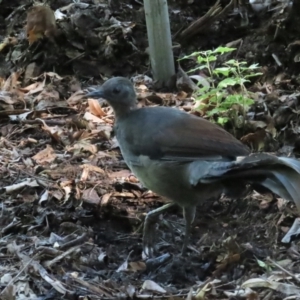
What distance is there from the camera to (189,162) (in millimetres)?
3867

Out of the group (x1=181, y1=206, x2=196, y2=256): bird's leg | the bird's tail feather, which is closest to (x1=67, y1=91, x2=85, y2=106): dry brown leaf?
(x1=181, y1=206, x2=196, y2=256): bird's leg

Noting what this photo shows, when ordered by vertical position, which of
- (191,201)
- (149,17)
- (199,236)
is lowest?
(199,236)

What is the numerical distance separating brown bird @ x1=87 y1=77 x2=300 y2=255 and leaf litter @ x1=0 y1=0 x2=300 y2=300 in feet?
1.02

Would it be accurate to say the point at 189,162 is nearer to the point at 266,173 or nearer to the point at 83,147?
the point at 266,173

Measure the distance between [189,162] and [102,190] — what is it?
106 cm

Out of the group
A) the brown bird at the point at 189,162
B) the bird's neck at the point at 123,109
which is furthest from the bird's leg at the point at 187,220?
the bird's neck at the point at 123,109

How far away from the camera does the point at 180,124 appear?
4.02m

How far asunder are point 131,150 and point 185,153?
1.24 feet

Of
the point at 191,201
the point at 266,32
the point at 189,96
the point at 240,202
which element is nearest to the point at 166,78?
the point at 189,96

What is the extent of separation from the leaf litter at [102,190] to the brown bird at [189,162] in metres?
0.31

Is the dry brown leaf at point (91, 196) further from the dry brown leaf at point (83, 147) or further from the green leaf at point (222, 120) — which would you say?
the green leaf at point (222, 120)

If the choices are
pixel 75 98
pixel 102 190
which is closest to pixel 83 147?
pixel 102 190

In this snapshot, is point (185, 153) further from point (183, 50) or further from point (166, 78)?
point (183, 50)

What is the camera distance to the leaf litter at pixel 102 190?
3.69 metres
